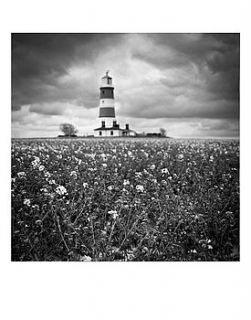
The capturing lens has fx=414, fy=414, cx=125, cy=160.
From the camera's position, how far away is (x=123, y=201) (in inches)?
127

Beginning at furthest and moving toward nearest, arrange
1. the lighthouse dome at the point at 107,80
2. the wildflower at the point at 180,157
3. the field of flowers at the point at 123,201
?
the wildflower at the point at 180,157, the lighthouse dome at the point at 107,80, the field of flowers at the point at 123,201

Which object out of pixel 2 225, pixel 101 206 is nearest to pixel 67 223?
pixel 101 206

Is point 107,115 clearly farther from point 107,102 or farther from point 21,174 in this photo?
point 21,174

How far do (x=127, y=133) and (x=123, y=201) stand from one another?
56 cm

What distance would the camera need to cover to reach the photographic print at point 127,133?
10.3 ft

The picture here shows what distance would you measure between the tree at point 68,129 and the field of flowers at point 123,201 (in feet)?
0.19

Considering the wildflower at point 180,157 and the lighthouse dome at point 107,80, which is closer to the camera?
the lighthouse dome at point 107,80

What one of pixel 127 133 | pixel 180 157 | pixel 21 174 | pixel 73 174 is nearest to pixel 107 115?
pixel 127 133

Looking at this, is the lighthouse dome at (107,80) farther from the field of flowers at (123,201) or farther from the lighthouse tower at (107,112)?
the field of flowers at (123,201)

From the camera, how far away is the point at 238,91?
10.5 feet

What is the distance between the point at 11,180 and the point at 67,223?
55 cm

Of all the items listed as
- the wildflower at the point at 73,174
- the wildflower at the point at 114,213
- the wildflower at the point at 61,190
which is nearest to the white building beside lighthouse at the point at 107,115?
the wildflower at the point at 73,174

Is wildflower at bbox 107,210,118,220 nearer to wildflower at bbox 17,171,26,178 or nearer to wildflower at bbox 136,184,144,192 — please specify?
wildflower at bbox 136,184,144,192
